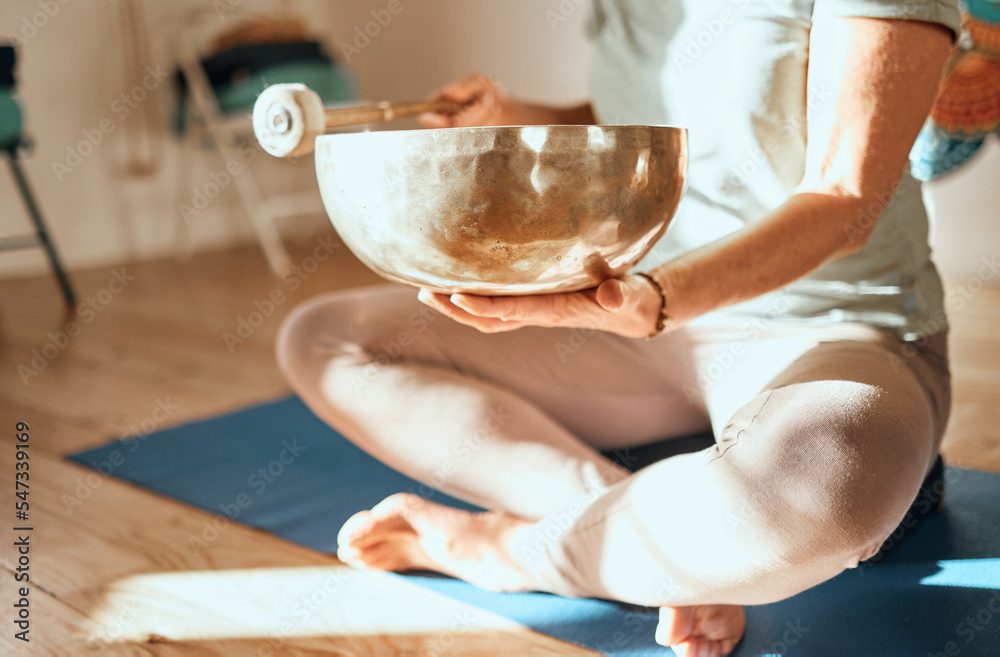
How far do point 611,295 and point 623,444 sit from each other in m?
0.42

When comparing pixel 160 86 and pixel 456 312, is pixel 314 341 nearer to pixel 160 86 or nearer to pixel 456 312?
pixel 456 312

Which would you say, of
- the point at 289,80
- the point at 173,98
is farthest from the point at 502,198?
the point at 173,98

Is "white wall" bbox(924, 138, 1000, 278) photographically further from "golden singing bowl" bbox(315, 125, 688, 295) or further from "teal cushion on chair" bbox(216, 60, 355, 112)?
"golden singing bowl" bbox(315, 125, 688, 295)

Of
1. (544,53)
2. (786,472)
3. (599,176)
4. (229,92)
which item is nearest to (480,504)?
(786,472)

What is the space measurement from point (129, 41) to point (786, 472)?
3.11 meters

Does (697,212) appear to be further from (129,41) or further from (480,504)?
(129,41)

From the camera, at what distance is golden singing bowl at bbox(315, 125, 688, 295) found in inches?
22.3

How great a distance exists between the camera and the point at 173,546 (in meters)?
0.95

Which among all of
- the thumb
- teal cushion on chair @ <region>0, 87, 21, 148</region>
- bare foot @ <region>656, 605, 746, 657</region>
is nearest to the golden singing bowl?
the thumb

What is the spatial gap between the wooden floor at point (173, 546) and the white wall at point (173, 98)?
53 centimetres

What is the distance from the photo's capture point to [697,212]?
92 centimetres

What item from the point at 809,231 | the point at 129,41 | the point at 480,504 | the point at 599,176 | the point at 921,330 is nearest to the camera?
the point at 599,176

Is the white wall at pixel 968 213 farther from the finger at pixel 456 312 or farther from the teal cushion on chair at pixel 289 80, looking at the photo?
the finger at pixel 456 312

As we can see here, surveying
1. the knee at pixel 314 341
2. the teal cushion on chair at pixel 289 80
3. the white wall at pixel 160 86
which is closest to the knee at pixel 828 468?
the knee at pixel 314 341
